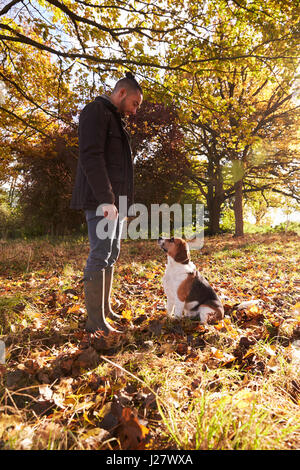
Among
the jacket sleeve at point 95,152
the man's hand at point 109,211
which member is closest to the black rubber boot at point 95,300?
the man's hand at point 109,211

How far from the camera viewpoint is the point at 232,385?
185 centimetres

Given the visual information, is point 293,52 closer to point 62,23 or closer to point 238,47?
point 238,47

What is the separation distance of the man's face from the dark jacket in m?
0.09

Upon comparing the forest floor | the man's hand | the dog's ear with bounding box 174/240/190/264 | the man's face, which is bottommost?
the forest floor

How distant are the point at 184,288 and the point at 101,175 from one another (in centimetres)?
162

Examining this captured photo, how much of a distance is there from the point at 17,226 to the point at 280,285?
502 inches

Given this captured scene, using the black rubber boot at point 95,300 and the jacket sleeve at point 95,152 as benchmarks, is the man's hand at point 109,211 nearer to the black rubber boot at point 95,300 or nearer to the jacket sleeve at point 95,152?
the jacket sleeve at point 95,152

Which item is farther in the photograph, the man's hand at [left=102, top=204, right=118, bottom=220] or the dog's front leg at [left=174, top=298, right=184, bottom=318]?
the dog's front leg at [left=174, top=298, right=184, bottom=318]

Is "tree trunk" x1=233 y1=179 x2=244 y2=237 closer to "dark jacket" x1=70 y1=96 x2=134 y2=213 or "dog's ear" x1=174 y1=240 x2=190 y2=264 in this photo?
"dog's ear" x1=174 y1=240 x2=190 y2=264

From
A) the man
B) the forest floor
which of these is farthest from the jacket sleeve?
the forest floor

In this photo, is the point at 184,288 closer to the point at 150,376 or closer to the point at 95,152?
the point at 150,376

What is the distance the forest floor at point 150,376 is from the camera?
130cm

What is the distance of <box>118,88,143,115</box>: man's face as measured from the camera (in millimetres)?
2656
